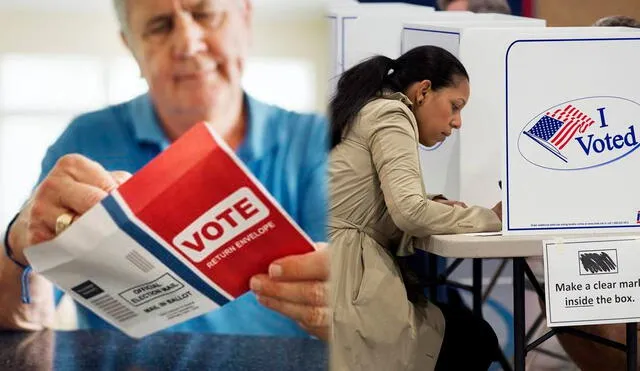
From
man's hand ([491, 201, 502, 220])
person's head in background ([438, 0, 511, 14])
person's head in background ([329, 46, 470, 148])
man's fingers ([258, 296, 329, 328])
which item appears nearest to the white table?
man's hand ([491, 201, 502, 220])

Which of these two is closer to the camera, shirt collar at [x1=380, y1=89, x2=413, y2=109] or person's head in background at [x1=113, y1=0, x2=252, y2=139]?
person's head in background at [x1=113, y1=0, x2=252, y2=139]

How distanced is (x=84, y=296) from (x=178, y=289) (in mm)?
142

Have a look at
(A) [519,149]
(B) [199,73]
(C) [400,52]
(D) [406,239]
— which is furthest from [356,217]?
(B) [199,73]

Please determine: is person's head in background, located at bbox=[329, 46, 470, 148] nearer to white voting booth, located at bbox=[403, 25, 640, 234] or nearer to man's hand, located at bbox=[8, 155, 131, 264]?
white voting booth, located at bbox=[403, 25, 640, 234]

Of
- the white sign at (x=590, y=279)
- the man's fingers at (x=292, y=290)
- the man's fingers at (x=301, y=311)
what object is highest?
the man's fingers at (x=292, y=290)

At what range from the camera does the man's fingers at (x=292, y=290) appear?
1.38 m

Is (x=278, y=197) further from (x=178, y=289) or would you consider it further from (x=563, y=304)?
(x=563, y=304)

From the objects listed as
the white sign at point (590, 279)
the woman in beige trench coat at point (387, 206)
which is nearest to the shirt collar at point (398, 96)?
the woman in beige trench coat at point (387, 206)

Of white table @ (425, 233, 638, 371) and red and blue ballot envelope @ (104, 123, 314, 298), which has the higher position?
red and blue ballot envelope @ (104, 123, 314, 298)

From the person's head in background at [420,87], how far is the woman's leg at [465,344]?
1.52ft

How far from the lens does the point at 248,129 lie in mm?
1363

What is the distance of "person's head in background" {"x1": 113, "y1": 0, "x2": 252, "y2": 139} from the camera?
1342 millimetres

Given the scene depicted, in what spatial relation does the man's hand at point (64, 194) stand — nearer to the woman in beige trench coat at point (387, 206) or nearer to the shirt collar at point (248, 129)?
the shirt collar at point (248, 129)

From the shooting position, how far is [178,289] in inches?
55.3
